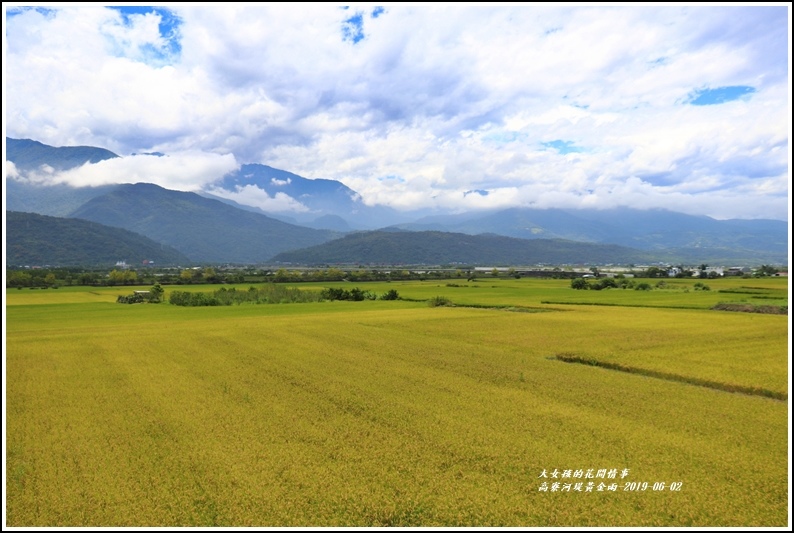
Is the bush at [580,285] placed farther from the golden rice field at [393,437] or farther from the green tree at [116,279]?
the green tree at [116,279]

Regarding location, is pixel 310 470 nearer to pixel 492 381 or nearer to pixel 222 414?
pixel 222 414

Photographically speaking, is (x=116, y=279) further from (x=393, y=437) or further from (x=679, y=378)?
(x=679, y=378)

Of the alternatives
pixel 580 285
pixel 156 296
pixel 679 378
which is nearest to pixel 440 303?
pixel 580 285

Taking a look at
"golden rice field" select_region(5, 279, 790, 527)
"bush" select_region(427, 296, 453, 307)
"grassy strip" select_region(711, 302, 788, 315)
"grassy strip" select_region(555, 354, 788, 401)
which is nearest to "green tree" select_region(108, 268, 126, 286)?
"bush" select_region(427, 296, 453, 307)

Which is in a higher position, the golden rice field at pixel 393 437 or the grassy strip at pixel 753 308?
the golden rice field at pixel 393 437

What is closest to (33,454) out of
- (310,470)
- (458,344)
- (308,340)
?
(310,470)

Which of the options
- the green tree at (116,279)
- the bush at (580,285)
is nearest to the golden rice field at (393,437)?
the bush at (580,285)
